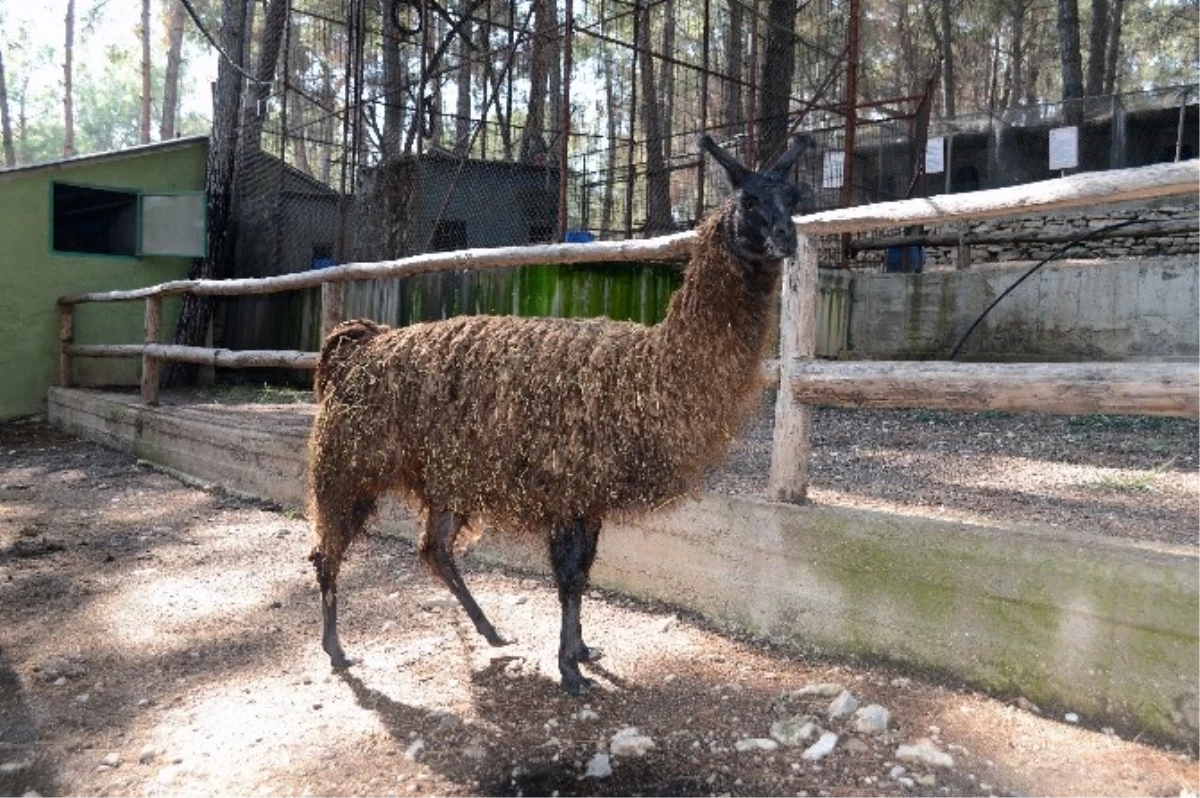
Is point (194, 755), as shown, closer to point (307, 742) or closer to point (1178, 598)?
point (307, 742)

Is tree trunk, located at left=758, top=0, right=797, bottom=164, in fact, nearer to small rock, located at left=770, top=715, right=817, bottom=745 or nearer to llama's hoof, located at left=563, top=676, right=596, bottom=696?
llama's hoof, located at left=563, top=676, right=596, bottom=696

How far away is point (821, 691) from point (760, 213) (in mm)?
1555

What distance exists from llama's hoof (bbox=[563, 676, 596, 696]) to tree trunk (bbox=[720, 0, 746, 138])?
9455 mm

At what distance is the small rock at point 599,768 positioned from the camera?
8.31 feet

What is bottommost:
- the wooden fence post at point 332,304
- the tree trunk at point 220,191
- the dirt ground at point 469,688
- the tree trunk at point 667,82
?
the dirt ground at point 469,688

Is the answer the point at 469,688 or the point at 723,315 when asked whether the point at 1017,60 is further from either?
the point at 469,688

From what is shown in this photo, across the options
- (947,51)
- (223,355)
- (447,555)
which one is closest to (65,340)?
(223,355)

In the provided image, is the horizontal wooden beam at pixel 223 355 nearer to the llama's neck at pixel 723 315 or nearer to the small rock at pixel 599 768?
the llama's neck at pixel 723 315

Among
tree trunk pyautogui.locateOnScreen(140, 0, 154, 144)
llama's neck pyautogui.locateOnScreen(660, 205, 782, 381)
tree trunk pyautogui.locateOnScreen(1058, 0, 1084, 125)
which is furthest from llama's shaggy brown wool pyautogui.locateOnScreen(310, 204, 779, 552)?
tree trunk pyautogui.locateOnScreen(140, 0, 154, 144)

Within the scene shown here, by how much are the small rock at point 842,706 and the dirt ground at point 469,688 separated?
0.13ft

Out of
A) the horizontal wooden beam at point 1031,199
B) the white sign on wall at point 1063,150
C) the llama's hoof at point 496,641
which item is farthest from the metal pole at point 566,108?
the white sign on wall at point 1063,150

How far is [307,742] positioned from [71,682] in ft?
3.78

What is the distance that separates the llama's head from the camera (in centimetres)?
270

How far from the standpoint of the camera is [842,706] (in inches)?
110
